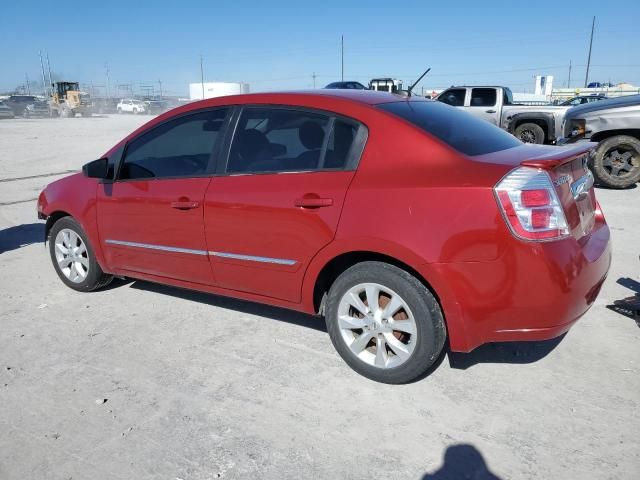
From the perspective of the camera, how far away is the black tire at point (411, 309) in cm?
283

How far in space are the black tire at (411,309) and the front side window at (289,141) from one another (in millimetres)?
654

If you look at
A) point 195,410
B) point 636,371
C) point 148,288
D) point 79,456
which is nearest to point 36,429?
point 79,456

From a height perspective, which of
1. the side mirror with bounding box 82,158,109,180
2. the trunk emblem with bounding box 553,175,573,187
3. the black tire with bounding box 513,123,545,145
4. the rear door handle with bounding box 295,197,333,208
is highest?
the trunk emblem with bounding box 553,175,573,187

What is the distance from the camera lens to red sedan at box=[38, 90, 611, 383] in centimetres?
262

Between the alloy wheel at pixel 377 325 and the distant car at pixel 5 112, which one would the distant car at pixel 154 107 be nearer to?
the distant car at pixel 5 112

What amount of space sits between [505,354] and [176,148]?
9.02 feet

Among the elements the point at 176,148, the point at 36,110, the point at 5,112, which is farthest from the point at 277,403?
the point at 36,110

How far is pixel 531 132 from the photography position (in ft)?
45.4

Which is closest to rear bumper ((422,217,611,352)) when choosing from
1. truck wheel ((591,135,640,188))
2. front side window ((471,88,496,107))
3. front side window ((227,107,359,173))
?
front side window ((227,107,359,173))

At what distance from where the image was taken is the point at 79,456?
252cm

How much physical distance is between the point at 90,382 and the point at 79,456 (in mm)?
724

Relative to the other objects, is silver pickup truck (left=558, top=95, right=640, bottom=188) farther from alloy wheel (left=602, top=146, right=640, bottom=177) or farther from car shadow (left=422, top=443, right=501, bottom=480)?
car shadow (left=422, top=443, right=501, bottom=480)

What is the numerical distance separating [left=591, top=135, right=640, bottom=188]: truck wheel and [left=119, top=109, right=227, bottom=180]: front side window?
7255 mm

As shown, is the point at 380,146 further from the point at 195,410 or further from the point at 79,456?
the point at 79,456
